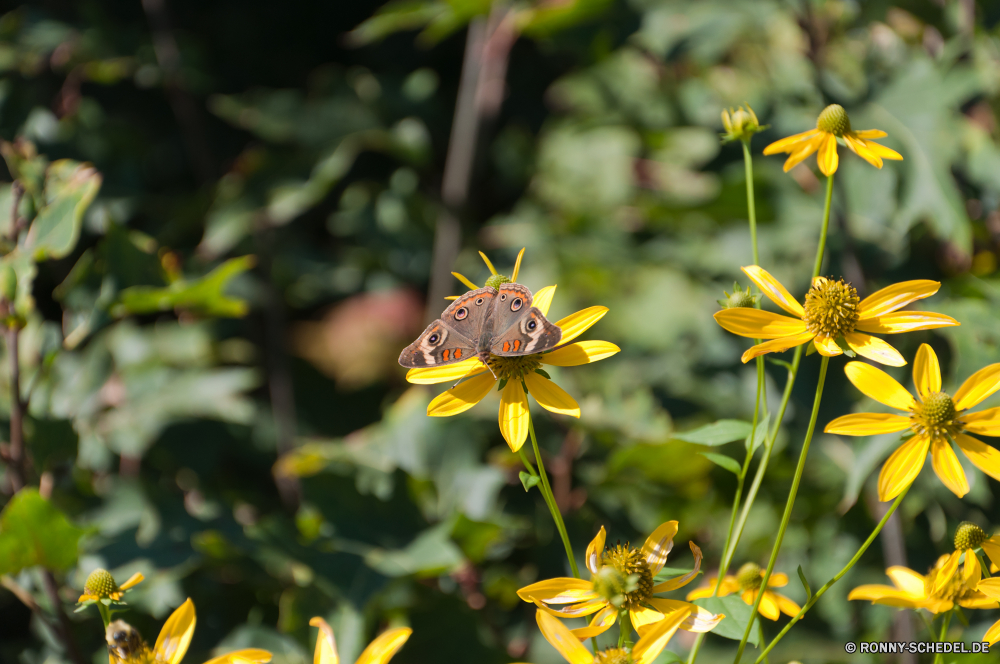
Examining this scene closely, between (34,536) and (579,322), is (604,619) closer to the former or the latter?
(579,322)

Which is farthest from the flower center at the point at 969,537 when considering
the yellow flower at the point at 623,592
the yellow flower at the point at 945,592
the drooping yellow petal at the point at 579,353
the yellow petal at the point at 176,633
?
the yellow petal at the point at 176,633

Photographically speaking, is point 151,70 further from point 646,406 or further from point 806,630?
point 806,630

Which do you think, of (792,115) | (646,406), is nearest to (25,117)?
(646,406)

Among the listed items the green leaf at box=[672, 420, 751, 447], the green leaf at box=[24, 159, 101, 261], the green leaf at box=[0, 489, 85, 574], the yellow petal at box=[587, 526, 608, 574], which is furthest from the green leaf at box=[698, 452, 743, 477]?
the green leaf at box=[24, 159, 101, 261]

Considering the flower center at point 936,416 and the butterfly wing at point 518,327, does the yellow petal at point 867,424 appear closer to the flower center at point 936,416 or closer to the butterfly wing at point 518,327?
the flower center at point 936,416

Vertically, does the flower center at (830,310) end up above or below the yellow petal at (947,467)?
above

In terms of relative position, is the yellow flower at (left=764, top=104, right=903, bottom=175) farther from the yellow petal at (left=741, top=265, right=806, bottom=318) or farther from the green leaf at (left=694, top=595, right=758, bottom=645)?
the green leaf at (left=694, top=595, right=758, bottom=645)
